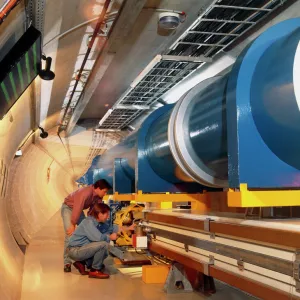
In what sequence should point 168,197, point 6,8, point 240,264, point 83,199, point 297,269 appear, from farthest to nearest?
point 83,199 < point 168,197 < point 6,8 < point 240,264 < point 297,269

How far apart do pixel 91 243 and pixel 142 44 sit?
2.91m

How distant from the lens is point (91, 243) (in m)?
5.71

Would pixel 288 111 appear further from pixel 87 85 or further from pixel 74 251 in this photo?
pixel 87 85

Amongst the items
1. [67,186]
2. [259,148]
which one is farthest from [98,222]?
[67,186]

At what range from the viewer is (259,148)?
2068mm

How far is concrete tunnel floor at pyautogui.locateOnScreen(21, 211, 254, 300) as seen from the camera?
440 centimetres

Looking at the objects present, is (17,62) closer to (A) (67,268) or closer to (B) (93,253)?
(B) (93,253)

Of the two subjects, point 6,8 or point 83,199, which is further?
point 83,199

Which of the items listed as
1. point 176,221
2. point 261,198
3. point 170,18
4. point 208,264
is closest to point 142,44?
point 170,18

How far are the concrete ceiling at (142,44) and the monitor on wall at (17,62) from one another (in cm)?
165

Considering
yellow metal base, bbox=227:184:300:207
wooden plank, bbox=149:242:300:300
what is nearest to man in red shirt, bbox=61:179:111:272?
wooden plank, bbox=149:242:300:300

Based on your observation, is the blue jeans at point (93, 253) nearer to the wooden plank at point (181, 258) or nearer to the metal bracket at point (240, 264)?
the wooden plank at point (181, 258)

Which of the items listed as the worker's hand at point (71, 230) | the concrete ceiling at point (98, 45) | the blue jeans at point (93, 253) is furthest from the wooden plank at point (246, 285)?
the worker's hand at point (71, 230)

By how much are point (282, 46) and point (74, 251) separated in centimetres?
443
